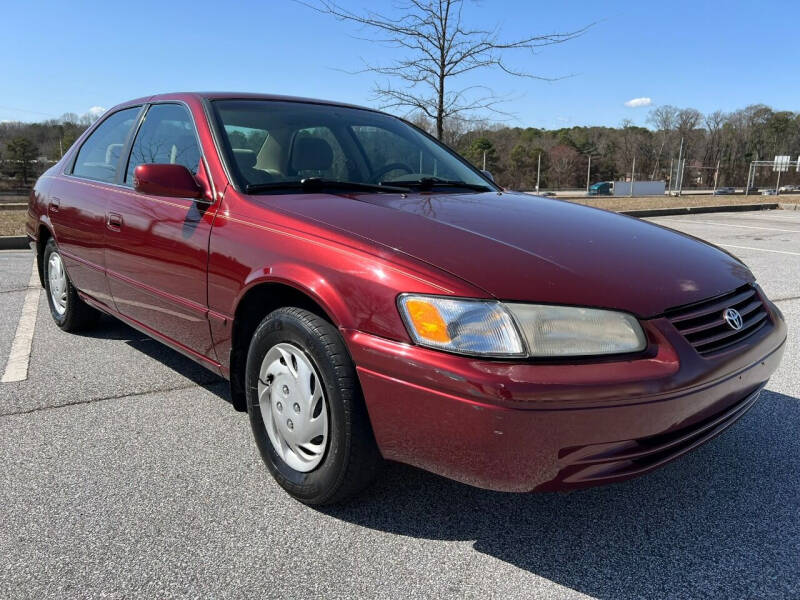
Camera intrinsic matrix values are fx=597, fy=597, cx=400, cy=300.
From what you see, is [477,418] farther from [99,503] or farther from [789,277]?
[789,277]

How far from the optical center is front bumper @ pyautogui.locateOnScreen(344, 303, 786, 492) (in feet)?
5.16

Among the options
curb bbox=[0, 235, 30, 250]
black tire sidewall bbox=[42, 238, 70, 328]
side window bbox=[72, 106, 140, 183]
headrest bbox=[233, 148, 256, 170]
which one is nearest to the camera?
headrest bbox=[233, 148, 256, 170]

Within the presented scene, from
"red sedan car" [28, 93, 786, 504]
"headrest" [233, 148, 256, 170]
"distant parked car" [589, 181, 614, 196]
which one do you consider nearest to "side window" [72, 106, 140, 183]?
"red sedan car" [28, 93, 786, 504]

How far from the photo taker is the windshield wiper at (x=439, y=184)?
2.82 m

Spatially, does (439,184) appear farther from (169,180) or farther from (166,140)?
(166,140)

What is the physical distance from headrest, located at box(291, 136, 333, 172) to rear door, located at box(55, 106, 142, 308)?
115 centimetres

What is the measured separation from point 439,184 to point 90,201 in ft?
6.61

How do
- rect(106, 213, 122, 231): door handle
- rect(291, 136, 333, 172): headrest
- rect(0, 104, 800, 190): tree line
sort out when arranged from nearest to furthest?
rect(291, 136, 333, 172): headrest, rect(106, 213, 122, 231): door handle, rect(0, 104, 800, 190): tree line

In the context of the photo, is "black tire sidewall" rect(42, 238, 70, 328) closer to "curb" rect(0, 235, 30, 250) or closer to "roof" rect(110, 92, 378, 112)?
"roof" rect(110, 92, 378, 112)

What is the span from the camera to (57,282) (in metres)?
4.22

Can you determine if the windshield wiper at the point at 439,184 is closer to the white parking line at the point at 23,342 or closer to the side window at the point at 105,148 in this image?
the side window at the point at 105,148

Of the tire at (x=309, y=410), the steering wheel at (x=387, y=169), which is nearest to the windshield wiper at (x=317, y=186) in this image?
the steering wheel at (x=387, y=169)

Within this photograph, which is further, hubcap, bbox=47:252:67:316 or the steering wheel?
hubcap, bbox=47:252:67:316

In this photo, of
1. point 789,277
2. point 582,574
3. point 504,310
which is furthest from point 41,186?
point 789,277
